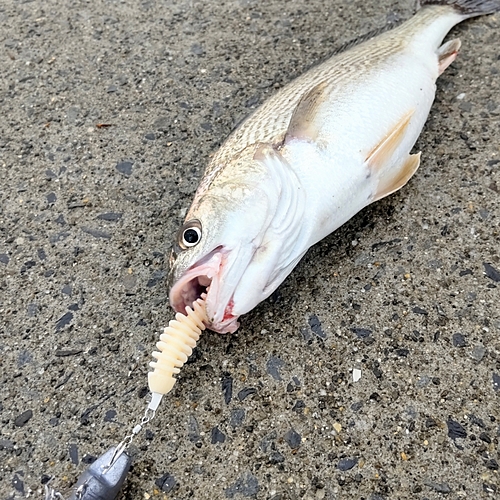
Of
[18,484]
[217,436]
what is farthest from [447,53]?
[18,484]

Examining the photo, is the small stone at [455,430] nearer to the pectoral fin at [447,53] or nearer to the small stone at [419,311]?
the small stone at [419,311]

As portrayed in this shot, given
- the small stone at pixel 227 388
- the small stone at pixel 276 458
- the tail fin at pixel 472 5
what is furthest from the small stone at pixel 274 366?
the tail fin at pixel 472 5

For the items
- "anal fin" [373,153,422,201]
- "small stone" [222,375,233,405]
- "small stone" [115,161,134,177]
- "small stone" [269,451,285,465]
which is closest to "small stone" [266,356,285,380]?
"small stone" [222,375,233,405]

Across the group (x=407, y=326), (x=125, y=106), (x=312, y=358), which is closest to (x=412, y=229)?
(x=407, y=326)

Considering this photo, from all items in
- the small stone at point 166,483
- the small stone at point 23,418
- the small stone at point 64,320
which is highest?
the small stone at point 64,320

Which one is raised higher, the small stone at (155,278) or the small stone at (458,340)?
the small stone at (155,278)

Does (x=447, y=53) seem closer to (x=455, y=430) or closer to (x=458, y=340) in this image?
(x=458, y=340)
